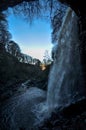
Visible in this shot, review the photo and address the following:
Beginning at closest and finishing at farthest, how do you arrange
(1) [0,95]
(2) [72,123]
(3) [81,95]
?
(2) [72,123] → (3) [81,95] → (1) [0,95]

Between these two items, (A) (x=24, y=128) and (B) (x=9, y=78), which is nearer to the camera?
(A) (x=24, y=128)

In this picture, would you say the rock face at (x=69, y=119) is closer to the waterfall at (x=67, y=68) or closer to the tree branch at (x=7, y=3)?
the waterfall at (x=67, y=68)

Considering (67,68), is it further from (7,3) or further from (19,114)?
(7,3)

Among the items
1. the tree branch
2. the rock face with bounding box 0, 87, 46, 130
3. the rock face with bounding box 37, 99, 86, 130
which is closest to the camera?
the rock face with bounding box 37, 99, 86, 130

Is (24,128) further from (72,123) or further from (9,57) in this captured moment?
(9,57)

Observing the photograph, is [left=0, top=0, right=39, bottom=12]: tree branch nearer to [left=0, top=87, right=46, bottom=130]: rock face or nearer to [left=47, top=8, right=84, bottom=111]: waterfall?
[left=47, top=8, right=84, bottom=111]: waterfall

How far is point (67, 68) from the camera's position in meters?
12.0

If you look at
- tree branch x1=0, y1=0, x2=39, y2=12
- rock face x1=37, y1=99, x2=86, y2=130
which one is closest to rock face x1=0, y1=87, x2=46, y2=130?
rock face x1=37, y1=99, x2=86, y2=130

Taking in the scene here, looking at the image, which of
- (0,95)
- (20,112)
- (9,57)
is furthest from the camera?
(9,57)

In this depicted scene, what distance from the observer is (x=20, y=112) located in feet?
40.4

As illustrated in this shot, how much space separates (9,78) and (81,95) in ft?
44.4

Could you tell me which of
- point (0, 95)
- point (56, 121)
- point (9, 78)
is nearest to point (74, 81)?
point (56, 121)

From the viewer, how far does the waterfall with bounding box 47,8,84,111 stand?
10742mm

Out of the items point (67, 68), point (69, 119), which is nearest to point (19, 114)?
point (67, 68)
